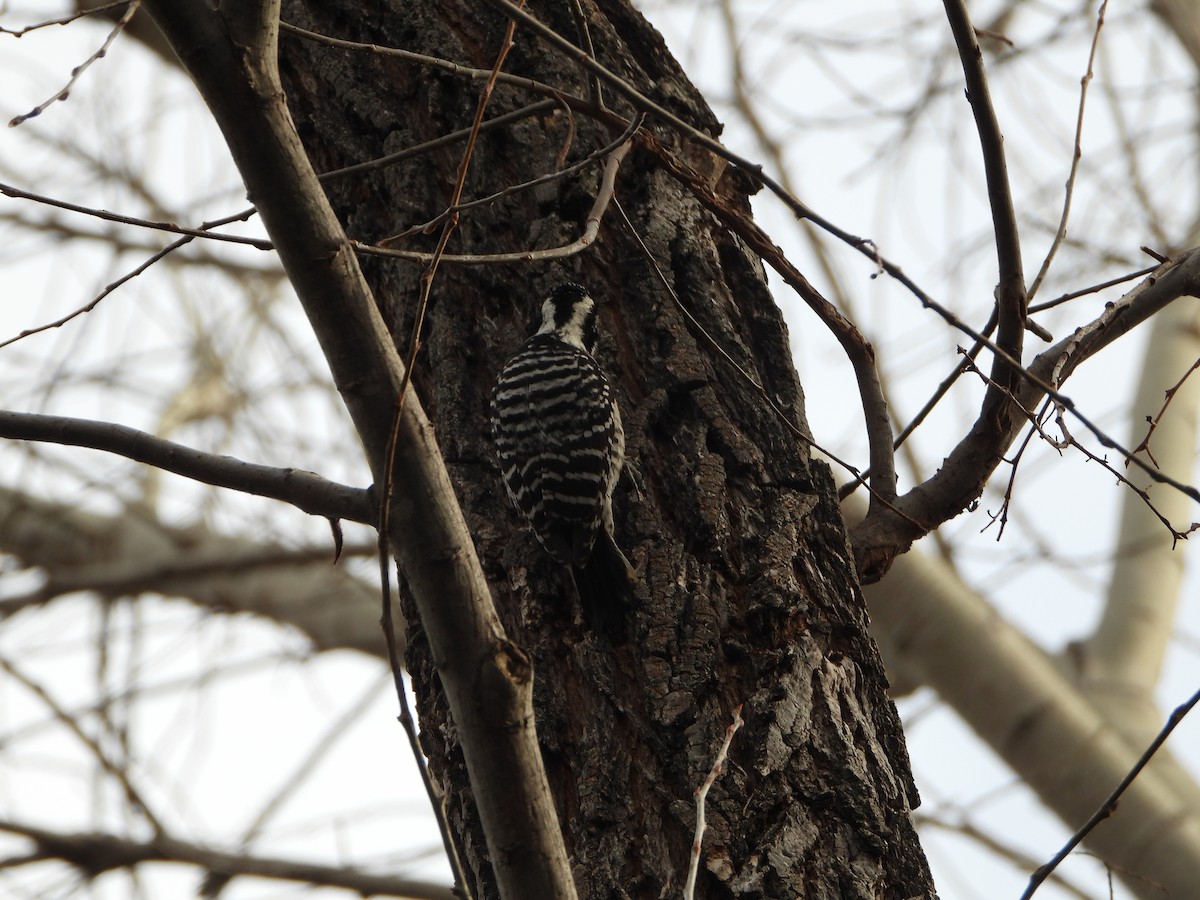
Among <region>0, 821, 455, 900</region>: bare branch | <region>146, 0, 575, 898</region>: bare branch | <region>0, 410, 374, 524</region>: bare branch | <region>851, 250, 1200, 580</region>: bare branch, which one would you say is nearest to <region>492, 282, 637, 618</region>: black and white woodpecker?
<region>851, 250, 1200, 580</region>: bare branch

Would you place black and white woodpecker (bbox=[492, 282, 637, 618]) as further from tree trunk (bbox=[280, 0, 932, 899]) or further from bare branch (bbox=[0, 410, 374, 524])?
bare branch (bbox=[0, 410, 374, 524])

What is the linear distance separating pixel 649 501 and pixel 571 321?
74cm

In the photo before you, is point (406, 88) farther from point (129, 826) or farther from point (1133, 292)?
point (129, 826)

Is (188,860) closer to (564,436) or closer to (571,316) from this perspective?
(564,436)

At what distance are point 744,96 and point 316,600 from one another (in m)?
3.57

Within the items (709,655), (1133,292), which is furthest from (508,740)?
(1133,292)

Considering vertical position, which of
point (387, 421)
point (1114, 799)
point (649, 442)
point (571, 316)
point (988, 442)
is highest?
point (571, 316)

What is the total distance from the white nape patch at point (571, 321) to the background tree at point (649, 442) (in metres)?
0.05

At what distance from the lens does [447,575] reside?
1.54 metres

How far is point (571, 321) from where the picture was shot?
10.2ft

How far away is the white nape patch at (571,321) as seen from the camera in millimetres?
2863

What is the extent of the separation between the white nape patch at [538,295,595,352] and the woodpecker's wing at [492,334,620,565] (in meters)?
0.02

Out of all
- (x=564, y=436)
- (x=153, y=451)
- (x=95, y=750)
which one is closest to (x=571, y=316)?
(x=564, y=436)

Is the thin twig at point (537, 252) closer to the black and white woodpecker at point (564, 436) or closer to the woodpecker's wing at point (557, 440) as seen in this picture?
the black and white woodpecker at point (564, 436)
